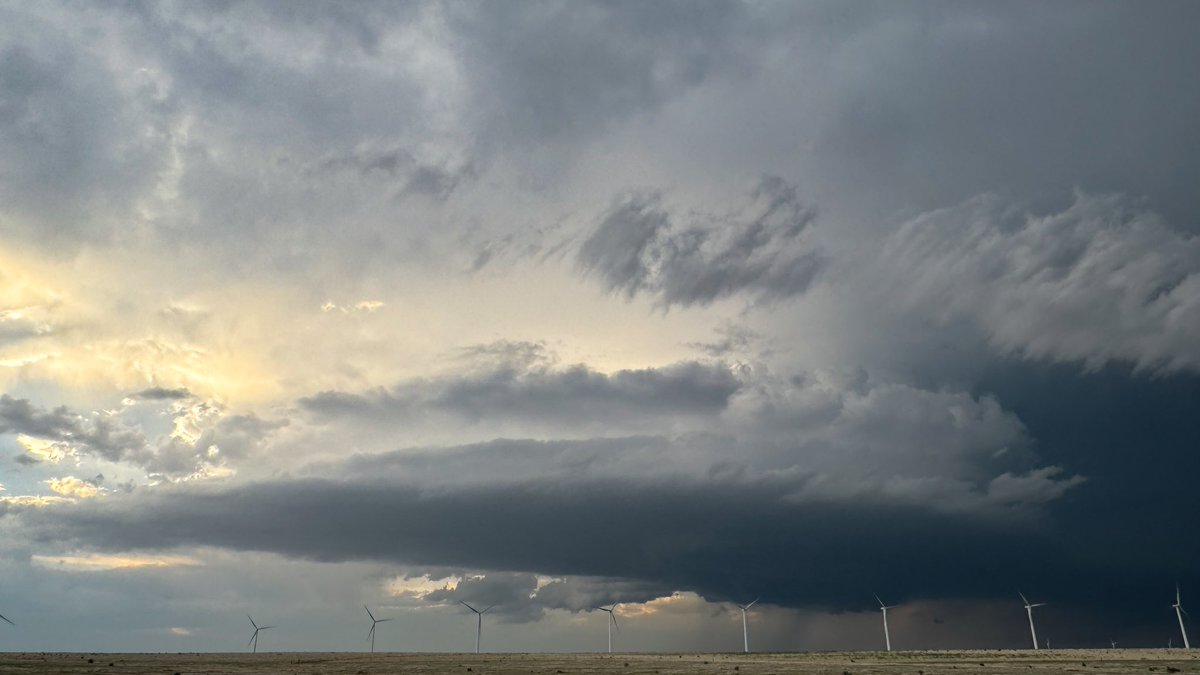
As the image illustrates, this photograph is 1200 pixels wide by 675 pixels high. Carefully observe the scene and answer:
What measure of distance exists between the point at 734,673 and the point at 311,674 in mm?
74106

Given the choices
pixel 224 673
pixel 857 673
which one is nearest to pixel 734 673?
pixel 857 673

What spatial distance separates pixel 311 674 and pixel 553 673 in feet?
137

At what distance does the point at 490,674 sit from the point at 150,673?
206 feet

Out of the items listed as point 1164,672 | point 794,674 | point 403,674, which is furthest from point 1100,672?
point 403,674

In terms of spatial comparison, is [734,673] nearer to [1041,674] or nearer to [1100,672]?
[1041,674]

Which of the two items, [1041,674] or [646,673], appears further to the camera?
[646,673]

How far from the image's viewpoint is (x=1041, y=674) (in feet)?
468

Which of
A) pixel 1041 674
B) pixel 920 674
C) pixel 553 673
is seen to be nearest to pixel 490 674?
pixel 553 673

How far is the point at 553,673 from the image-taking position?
154500 mm

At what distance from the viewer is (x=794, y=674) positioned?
489 feet

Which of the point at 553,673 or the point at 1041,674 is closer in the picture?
the point at 1041,674

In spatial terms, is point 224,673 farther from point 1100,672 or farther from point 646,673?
point 1100,672

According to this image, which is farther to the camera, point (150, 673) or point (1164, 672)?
point (150, 673)

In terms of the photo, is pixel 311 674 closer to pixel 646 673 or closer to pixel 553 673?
pixel 553 673
